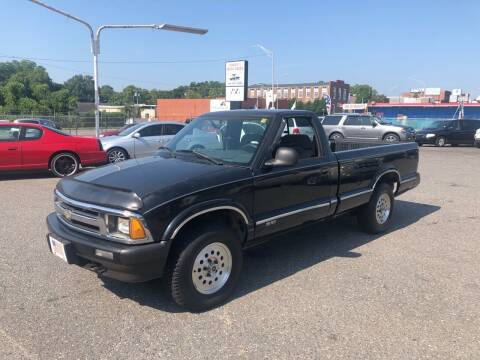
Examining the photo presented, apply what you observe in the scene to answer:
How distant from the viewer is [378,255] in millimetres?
5305

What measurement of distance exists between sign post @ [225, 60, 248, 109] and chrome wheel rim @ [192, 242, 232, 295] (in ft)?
88.5

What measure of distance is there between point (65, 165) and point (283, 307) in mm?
8978

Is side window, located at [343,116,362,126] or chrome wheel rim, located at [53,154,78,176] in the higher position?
side window, located at [343,116,362,126]

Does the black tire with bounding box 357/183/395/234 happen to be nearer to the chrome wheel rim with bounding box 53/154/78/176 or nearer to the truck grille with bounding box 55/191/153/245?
the truck grille with bounding box 55/191/153/245

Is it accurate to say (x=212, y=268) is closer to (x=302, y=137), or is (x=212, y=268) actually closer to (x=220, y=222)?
(x=220, y=222)

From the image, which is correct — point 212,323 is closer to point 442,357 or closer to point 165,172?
point 165,172

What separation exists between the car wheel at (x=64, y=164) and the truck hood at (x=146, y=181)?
736 cm

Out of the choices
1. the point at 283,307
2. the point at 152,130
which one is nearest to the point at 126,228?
the point at 283,307

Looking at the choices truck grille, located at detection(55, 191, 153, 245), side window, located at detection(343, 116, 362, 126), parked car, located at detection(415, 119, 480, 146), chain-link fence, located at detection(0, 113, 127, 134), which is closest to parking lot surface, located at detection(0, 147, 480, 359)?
truck grille, located at detection(55, 191, 153, 245)

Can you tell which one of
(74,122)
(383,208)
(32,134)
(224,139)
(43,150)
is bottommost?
(383,208)

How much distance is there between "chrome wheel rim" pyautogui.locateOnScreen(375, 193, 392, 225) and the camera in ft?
20.3

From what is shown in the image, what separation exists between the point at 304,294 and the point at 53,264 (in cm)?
282

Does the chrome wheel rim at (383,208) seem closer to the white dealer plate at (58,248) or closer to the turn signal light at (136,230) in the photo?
the turn signal light at (136,230)

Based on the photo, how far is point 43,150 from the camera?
1084 cm
